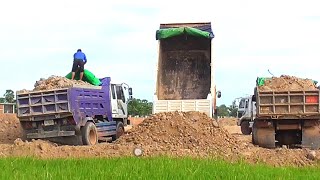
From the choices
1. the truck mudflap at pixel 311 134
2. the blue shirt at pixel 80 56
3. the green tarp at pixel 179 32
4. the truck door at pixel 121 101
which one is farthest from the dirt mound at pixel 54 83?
the truck mudflap at pixel 311 134

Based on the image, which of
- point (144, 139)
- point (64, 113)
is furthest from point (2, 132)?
point (144, 139)

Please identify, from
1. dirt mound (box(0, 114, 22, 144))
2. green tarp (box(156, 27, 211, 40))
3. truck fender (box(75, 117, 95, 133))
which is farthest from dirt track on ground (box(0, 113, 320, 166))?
dirt mound (box(0, 114, 22, 144))

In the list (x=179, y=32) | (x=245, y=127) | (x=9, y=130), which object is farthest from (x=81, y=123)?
(x=245, y=127)

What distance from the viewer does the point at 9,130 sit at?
80.7ft

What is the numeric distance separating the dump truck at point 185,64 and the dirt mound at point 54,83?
129 inches

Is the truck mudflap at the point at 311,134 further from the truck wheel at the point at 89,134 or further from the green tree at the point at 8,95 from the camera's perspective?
the green tree at the point at 8,95

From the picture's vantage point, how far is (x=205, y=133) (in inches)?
661

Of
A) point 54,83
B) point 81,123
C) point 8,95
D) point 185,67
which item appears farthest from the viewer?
point 8,95

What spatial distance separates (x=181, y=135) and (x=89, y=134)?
3139mm

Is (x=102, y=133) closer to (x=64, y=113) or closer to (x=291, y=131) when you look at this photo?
(x=64, y=113)

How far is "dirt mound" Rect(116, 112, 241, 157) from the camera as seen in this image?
15858 mm

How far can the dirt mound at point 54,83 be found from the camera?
17750 mm

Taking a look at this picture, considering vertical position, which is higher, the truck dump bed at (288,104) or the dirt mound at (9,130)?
the truck dump bed at (288,104)

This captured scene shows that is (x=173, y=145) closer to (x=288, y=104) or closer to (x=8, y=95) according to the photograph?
(x=288, y=104)
